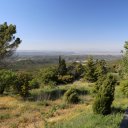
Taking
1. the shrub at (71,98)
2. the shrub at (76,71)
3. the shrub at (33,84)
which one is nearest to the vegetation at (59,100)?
the shrub at (71,98)

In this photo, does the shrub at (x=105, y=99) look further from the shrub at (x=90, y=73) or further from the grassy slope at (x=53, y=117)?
the shrub at (x=90, y=73)

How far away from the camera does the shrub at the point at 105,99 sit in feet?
36.0

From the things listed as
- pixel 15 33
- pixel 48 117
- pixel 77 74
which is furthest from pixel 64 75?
pixel 48 117

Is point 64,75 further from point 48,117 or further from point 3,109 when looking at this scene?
point 48,117

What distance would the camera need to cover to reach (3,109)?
14891 mm

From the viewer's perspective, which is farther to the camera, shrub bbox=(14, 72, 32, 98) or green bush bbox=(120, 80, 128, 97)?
shrub bbox=(14, 72, 32, 98)

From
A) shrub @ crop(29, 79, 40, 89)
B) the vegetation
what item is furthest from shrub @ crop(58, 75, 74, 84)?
shrub @ crop(29, 79, 40, 89)

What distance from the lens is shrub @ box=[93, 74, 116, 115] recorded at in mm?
10984

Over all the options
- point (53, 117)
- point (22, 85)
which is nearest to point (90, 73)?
point (22, 85)

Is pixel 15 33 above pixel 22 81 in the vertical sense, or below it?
above

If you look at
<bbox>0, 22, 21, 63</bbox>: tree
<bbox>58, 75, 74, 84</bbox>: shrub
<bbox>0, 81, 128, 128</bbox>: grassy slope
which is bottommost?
<bbox>58, 75, 74, 84</bbox>: shrub

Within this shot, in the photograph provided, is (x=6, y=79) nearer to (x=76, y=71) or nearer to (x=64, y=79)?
(x=64, y=79)

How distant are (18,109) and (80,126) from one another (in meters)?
6.77

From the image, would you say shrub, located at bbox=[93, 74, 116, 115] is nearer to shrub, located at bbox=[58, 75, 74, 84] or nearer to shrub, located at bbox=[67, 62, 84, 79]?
shrub, located at bbox=[58, 75, 74, 84]
